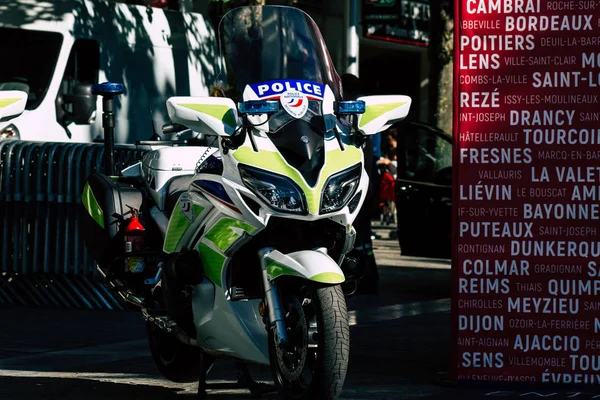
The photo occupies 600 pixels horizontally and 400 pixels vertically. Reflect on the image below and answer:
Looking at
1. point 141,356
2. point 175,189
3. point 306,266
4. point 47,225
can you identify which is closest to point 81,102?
point 47,225

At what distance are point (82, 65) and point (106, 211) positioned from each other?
6879 mm

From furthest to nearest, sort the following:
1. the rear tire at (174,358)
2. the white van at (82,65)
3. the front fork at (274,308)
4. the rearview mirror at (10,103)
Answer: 1. the white van at (82,65)
2. the rearview mirror at (10,103)
3. the rear tire at (174,358)
4. the front fork at (274,308)

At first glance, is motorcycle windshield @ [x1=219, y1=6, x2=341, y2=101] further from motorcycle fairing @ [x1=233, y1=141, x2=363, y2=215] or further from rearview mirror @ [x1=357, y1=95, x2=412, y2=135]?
motorcycle fairing @ [x1=233, y1=141, x2=363, y2=215]

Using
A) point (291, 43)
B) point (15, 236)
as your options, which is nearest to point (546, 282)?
point (291, 43)

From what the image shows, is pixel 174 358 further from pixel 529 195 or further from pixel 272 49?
pixel 529 195

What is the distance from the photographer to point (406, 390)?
736cm

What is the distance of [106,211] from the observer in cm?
789

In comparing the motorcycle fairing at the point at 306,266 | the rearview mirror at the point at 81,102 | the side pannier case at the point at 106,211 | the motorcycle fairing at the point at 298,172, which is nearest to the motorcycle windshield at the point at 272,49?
the motorcycle fairing at the point at 298,172

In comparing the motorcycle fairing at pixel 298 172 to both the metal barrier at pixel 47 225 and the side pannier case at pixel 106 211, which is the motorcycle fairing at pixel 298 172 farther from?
the metal barrier at pixel 47 225

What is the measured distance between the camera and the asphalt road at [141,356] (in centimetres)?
730

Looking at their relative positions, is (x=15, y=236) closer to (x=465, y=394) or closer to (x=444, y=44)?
(x=465, y=394)

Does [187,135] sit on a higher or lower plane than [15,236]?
higher

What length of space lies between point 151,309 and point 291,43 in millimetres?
1542

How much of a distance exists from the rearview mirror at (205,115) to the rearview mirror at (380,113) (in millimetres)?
633
